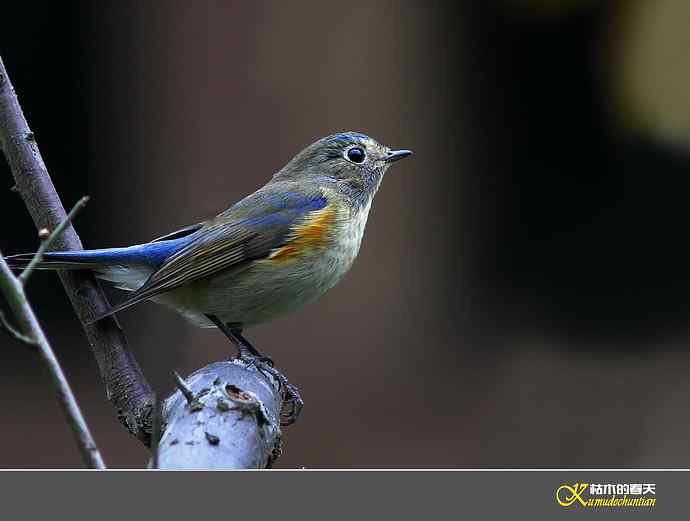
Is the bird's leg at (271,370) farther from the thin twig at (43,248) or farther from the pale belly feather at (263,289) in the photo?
the thin twig at (43,248)

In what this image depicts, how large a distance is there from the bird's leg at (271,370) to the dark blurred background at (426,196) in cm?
128

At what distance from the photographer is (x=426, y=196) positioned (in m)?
4.74

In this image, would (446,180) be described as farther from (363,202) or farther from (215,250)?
(215,250)

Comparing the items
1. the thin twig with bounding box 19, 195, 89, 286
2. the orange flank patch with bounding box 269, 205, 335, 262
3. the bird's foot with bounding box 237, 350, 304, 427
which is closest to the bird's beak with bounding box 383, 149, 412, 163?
the orange flank patch with bounding box 269, 205, 335, 262

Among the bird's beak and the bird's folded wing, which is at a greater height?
the bird's beak

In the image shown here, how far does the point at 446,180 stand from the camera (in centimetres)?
479

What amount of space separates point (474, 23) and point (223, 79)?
1327 millimetres

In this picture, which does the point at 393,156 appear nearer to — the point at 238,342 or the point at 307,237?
the point at 307,237

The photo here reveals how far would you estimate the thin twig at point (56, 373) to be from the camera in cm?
102

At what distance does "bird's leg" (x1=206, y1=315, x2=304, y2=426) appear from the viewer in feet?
7.91

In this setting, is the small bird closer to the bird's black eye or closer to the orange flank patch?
the orange flank patch

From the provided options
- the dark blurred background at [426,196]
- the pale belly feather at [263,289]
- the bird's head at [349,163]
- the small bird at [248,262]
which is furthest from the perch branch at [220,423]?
the dark blurred background at [426,196]

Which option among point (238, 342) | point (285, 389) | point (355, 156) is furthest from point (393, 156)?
point (285, 389)

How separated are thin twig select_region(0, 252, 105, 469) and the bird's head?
7.01 feet
